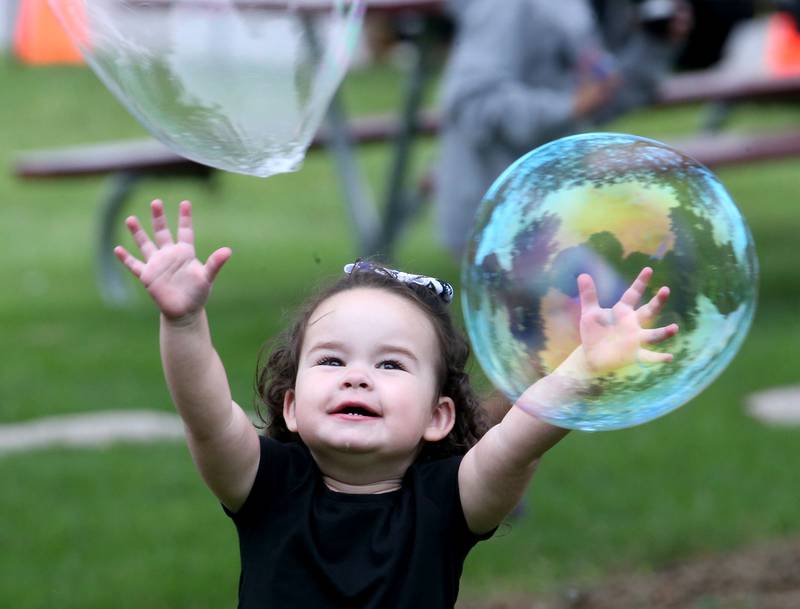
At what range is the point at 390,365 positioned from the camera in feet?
8.13

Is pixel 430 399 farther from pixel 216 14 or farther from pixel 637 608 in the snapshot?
pixel 637 608

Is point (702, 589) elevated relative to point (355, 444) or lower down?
lower down

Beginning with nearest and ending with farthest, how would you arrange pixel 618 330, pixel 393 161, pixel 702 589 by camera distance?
pixel 618 330
pixel 702 589
pixel 393 161

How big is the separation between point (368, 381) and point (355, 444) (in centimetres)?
11

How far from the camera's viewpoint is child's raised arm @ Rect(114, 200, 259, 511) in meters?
2.29

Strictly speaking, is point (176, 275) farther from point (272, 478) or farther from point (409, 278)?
point (409, 278)

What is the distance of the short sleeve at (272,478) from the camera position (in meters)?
2.50

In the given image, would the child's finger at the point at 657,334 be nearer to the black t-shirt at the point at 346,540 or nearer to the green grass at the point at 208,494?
the black t-shirt at the point at 346,540

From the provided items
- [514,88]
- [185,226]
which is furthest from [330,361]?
[514,88]

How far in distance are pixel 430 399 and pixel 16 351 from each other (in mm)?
5547

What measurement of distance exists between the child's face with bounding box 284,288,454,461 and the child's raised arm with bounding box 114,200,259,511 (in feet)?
0.43

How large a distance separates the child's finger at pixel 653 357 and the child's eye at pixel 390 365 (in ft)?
1.36

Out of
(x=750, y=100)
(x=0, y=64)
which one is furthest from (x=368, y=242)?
(x=0, y=64)

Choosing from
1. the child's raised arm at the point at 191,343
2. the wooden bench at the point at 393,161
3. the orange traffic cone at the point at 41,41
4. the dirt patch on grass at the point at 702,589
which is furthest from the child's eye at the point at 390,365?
the orange traffic cone at the point at 41,41
